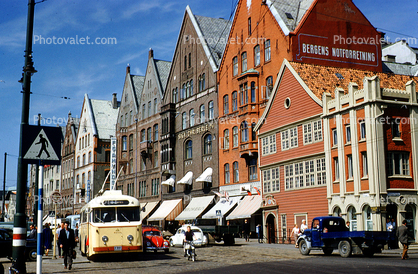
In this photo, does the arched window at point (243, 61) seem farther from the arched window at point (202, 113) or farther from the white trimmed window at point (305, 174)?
the white trimmed window at point (305, 174)

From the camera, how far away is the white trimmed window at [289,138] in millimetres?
38000

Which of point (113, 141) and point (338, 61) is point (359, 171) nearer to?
point (338, 61)

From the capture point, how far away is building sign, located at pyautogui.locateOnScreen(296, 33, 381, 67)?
4247cm

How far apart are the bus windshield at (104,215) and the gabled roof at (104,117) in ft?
207

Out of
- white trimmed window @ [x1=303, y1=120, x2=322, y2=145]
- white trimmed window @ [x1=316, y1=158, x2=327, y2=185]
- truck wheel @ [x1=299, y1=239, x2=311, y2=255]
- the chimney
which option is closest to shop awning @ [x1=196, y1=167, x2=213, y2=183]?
white trimmed window @ [x1=303, y1=120, x2=322, y2=145]

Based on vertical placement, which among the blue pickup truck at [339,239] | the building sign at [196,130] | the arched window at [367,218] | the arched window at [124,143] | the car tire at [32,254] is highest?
the arched window at [124,143]

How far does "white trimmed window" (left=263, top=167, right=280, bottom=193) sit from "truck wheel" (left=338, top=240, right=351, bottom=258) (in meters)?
16.3

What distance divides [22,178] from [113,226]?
31.9 ft

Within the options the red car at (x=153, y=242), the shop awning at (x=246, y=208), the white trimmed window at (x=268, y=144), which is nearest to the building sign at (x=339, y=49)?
the white trimmed window at (x=268, y=144)

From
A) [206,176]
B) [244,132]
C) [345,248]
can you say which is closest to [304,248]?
[345,248]

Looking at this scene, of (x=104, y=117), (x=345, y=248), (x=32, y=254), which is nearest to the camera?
(x=345, y=248)

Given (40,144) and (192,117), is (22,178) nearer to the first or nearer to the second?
(40,144)

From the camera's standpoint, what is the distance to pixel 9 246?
82.1 ft

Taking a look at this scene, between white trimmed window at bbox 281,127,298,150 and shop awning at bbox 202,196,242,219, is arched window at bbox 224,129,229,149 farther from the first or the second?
white trimmed window at bbox 281,127,298,150
